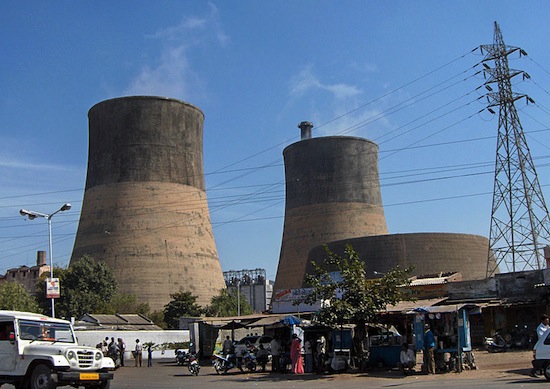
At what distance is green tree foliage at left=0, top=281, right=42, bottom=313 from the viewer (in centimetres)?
3731

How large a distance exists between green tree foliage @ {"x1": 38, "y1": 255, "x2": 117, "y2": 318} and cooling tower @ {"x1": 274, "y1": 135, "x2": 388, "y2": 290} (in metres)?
13.5

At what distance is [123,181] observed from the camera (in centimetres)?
4162

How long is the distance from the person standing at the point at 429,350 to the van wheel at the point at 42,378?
7.84 m

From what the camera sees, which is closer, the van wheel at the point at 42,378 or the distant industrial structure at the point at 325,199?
the van wheel at the point at 42,378

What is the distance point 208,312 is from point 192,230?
5335mm

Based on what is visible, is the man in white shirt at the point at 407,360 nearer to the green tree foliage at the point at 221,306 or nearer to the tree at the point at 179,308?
the tree at the point at 179,308

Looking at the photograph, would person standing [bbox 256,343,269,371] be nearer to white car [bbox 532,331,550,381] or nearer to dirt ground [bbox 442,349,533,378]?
dirt ground [bbox 442,349,533,378]

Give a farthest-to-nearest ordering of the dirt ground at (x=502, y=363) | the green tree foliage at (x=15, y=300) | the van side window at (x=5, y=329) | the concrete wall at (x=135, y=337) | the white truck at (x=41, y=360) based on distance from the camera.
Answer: the green tree foliage at (x=15, y=300) → the concrete wall at (x=135, y=337) → the dirt ground at (x=502, y=363) → the van side window at (x=5, y=329) → the white truck at (x=41, y=360)

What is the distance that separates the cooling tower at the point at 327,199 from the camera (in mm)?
48000

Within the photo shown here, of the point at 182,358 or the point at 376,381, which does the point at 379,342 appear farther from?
the point at 182,358

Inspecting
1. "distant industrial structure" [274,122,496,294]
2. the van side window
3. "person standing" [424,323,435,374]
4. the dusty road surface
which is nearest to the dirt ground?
the dusty road surface

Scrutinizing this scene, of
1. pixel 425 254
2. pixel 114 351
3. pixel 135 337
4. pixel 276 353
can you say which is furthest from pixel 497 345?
pixel 425 254

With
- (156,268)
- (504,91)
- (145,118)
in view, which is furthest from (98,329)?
(504,91)

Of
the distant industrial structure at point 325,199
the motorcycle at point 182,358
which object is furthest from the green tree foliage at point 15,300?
the distant industrial structure at point 325,199
